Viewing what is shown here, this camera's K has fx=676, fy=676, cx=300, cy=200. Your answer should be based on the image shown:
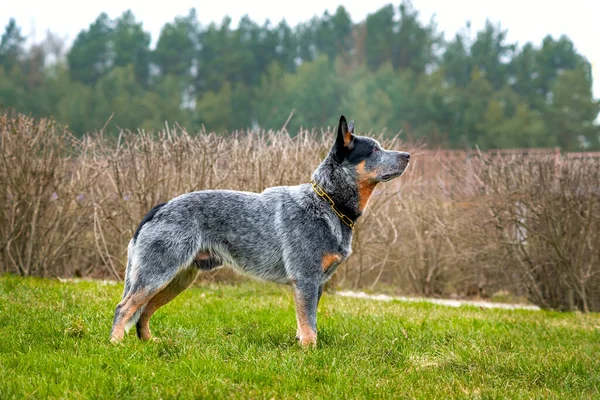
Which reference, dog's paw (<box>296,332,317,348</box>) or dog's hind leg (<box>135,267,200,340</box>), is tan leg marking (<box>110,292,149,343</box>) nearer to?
dog's hind leg (<box>135,267,200,340</box>)

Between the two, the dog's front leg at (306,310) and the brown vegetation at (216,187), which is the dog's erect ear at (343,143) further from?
the brown vegetation at (216,187)

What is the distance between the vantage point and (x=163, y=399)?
372 cm

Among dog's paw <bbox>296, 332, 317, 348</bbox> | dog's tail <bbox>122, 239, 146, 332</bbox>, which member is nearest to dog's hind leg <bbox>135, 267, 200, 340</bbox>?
dog's tail <bbox>122, 239, 146, 332</bbox>

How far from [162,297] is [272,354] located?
3.68 ft

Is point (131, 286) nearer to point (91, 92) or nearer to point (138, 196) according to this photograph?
point (138, 196)

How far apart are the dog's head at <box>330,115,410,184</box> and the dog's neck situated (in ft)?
0.17

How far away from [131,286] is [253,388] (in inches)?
59.0

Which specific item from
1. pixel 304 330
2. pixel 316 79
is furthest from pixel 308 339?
pixel 316 79

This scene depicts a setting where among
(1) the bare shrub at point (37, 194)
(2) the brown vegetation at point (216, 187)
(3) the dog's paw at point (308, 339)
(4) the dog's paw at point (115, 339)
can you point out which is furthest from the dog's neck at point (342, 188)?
(1) the bare shrub at point (37, 194)

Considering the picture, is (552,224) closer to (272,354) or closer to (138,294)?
(272,354)

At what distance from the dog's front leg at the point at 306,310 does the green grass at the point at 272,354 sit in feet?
0.38

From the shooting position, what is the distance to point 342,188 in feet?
18.0

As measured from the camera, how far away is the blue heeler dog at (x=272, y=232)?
5066 millimetres

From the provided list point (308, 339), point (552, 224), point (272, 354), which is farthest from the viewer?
point (552, 224)
